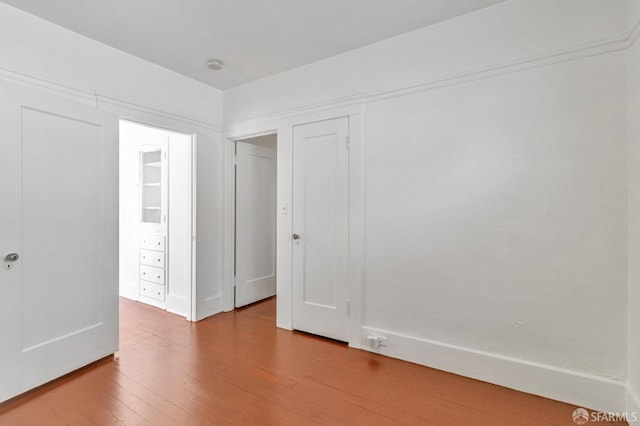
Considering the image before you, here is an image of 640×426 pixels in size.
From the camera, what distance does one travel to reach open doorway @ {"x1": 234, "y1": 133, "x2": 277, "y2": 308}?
3908mm

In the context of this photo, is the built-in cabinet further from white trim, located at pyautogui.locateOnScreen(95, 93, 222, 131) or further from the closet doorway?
white trim, located at pyautogui.locateOnScreen(95, 93, 222, 131)

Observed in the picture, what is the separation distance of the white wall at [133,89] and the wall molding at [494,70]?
1.18 meters

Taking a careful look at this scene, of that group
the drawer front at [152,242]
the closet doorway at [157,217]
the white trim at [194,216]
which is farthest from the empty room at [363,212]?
the drawer front at [152,242]

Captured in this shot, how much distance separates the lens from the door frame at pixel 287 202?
2.81 m

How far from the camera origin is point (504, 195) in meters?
2.21

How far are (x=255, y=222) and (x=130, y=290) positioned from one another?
2.06 metres

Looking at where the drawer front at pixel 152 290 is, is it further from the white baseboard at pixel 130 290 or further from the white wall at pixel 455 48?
the white wall at pixel 455 48

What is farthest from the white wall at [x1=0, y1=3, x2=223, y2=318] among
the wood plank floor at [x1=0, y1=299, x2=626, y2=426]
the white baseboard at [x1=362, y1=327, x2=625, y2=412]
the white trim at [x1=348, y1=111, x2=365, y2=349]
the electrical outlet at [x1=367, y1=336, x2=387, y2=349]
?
the white baseboard at [x1=362, y1=327, x2=625, y2=412]

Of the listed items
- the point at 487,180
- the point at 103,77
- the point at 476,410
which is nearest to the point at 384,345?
the point at 476,410

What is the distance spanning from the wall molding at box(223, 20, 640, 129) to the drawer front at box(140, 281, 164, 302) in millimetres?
2805

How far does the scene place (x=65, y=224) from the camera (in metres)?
2.36

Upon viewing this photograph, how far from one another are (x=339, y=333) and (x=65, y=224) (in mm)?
2497

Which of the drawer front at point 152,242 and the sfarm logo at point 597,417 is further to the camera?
the drawer front at point 152,242

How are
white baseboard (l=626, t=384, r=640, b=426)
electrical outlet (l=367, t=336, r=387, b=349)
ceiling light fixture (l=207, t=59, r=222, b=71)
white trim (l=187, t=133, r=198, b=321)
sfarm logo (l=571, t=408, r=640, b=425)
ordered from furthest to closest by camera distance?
white trim (l=187, t=133, r=198, b=321)
ceiling light fixture (l=207, t=59, r=222, b=71)
electrical outlet (l=367, t=336, r=387, b=349)
sfarm logo (l=571, t=408, r=640, b=425)
white baseboard (l=626, t=384, r=640, b=426)
